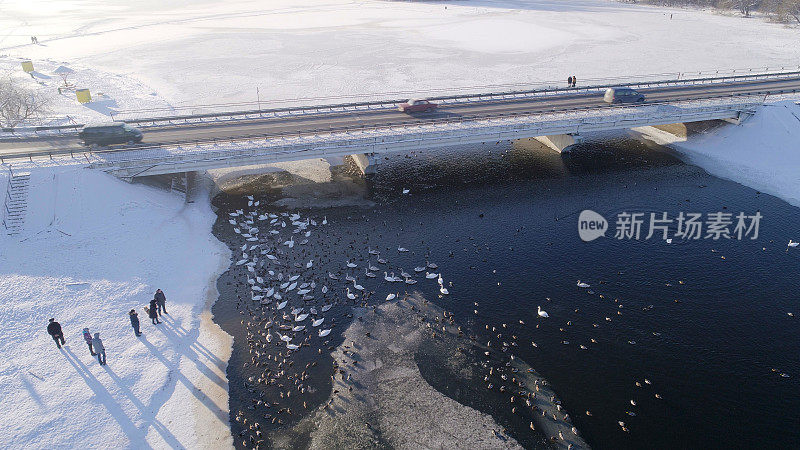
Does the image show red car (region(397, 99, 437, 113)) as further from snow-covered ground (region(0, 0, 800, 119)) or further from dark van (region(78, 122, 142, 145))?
dark van (region(78, 122, 142, 145))

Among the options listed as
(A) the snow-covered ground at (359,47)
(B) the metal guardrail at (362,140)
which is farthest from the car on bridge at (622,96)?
(A) the snow-covered ground at (359,47)

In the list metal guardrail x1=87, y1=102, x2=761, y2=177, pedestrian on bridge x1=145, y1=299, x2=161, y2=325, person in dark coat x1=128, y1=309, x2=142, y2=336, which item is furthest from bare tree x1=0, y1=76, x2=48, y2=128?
person in dark coat x1=128, y1=309, x2=142, y2=336

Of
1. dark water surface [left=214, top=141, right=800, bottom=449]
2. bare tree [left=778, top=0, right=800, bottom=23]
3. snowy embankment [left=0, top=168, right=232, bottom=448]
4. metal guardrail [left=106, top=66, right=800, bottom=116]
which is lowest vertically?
dark water surface [left=214, top=141, right=800, bottom=449]

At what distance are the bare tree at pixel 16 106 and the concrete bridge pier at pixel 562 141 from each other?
61933 millimetres

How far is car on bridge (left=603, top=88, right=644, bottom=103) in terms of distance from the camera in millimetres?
58312

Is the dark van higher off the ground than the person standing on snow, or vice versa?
the dark van

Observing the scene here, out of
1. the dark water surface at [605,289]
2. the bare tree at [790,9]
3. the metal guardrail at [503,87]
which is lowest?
the dark water surface at [605,289]

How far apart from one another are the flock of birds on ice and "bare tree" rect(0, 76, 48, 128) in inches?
1381

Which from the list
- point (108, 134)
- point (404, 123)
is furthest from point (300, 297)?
point (108, 134)

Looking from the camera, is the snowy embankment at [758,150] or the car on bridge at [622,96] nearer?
the snowy embankment at [758,150]

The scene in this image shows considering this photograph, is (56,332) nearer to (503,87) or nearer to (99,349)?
(99,349)

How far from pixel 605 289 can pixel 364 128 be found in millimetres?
28460

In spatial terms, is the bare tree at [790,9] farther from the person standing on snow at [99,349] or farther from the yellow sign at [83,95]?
the person standing on snow at [99,349]

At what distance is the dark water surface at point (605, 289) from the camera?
2580 centimetres
